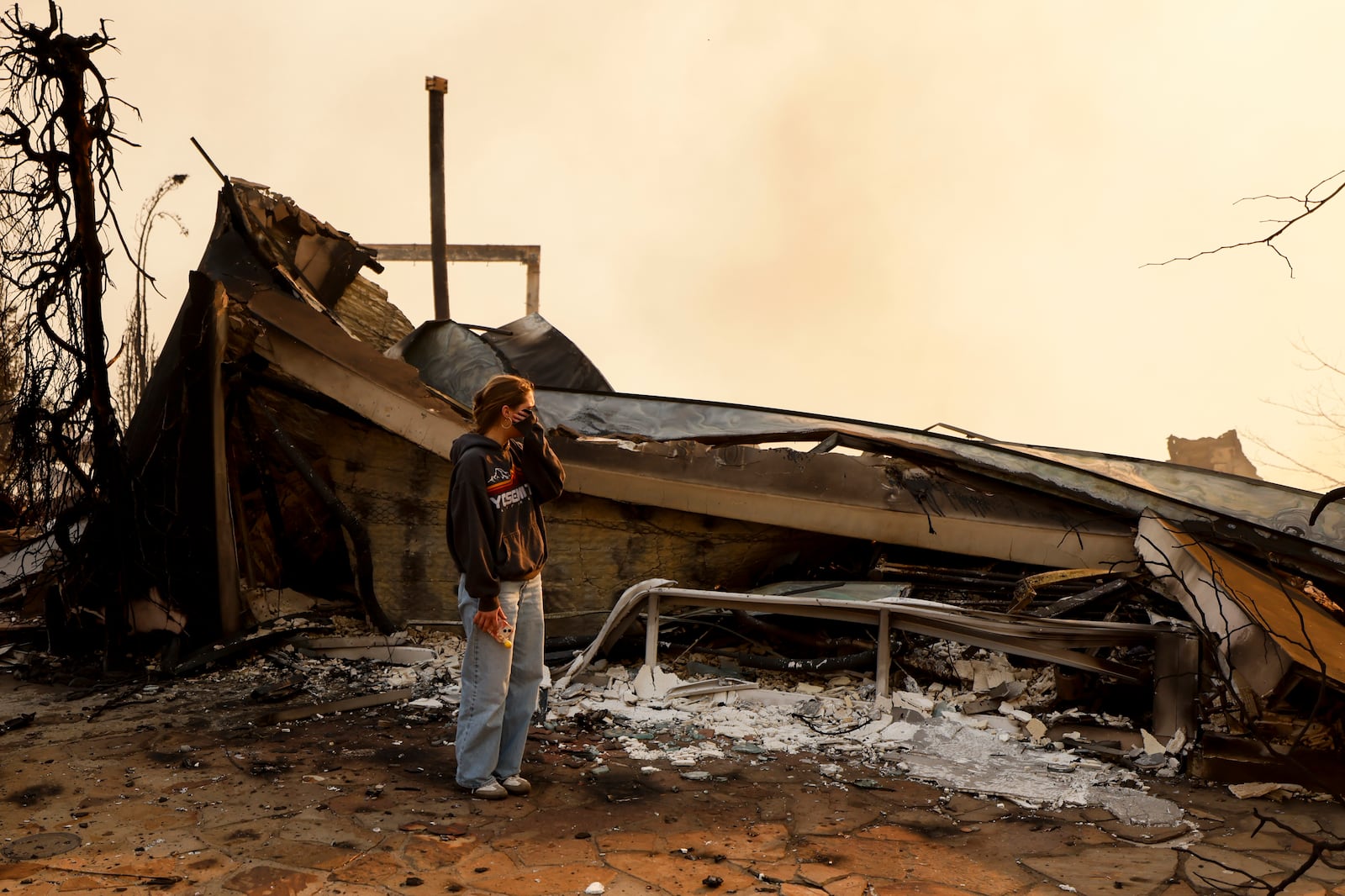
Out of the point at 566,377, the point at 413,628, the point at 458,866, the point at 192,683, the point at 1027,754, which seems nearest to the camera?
the point at 458,866

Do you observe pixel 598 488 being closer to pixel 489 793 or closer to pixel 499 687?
pixel 499 687

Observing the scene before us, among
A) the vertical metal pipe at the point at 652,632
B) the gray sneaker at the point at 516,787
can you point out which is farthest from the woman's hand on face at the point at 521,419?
the vertical metal pipe at the point at 652,632

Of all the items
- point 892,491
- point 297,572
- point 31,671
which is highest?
point 892,491

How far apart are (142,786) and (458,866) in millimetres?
1748

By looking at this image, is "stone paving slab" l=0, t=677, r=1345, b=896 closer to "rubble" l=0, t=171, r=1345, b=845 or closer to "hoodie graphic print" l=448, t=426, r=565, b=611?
"rubble" l=0, t=171, r=1345, b=845

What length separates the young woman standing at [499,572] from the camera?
395 centimetres

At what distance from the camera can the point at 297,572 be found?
335 inches

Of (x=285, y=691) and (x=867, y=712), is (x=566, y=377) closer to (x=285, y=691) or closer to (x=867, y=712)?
(x=285, y=691)

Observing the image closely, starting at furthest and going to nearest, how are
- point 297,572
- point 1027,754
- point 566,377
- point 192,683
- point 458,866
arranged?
point 566,377 → point 297,572 → point 192,683 → point 1027,754 → point 458,866

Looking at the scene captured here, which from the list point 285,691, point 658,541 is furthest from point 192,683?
point 658,541

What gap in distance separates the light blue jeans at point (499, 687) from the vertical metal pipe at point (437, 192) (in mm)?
9512

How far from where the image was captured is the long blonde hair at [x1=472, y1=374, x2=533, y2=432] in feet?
13.6

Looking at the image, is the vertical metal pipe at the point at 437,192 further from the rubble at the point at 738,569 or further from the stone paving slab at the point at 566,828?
the stone paving slab at the point at 566,828

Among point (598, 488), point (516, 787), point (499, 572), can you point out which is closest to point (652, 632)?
point (598, 488)
